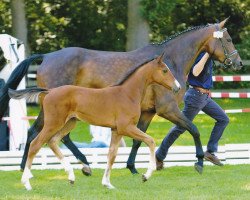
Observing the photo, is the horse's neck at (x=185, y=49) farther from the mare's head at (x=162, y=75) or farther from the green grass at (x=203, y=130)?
the green grass at (x=203, y=130)

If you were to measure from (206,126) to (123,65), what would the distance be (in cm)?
753

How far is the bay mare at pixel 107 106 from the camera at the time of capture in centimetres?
898

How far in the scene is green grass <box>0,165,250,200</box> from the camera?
8531mm

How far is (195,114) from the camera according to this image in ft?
35.7

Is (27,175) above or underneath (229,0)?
above

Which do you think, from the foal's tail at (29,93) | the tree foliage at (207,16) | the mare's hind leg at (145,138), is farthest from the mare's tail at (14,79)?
the tree foliage at (207,16)

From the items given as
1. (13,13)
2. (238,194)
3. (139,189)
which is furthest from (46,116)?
(13,13)

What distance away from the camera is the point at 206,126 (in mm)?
17828

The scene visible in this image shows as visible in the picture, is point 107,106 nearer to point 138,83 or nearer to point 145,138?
point 138,83

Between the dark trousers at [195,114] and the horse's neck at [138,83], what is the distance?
64.0 inches

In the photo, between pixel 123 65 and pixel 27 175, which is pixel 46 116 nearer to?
pixel 27 175

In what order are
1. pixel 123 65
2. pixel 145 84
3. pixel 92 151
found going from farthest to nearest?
pixel 92 151 < pixel 123 65 < pixel 145 84

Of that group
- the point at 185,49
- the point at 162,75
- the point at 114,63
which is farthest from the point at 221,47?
the point at 162,75

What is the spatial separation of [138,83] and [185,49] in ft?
5.50
